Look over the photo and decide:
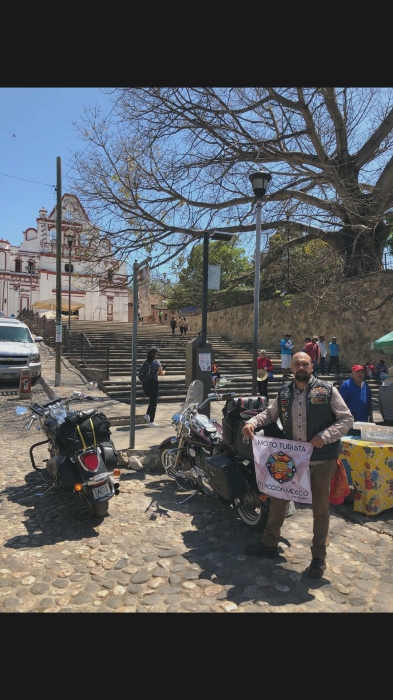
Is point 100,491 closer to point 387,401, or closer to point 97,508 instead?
point 97,508

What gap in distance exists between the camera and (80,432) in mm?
4656

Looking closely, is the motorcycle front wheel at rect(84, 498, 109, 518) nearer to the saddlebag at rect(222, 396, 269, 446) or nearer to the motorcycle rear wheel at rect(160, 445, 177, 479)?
the motorcycle rear wheel at rect(160, 445, 177, 479)

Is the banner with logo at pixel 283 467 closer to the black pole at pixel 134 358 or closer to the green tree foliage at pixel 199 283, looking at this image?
the black pole at pixel 134 358

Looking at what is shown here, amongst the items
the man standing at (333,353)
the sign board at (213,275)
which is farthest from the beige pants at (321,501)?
the man standing at (333,353)

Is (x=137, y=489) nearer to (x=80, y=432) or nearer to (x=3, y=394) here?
(x=80, y=432)

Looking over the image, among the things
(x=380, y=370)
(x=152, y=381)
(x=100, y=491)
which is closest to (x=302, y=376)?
(x=100, y=491)

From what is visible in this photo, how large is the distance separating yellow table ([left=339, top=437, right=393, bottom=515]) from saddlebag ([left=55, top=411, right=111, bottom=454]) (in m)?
2.76

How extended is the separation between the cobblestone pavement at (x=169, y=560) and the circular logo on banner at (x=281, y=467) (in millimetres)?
724

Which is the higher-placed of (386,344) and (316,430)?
(386,344)

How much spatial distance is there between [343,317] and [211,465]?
1559cm

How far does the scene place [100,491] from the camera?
14.2ft

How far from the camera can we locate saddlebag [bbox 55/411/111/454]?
468 centimetres

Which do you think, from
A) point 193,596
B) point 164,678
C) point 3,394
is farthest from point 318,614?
point 3,394

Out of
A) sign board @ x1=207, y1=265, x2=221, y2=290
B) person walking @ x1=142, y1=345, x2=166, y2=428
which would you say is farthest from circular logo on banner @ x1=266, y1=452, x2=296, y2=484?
person walking @ x1=142, y1=345, x2=166, y2=428
